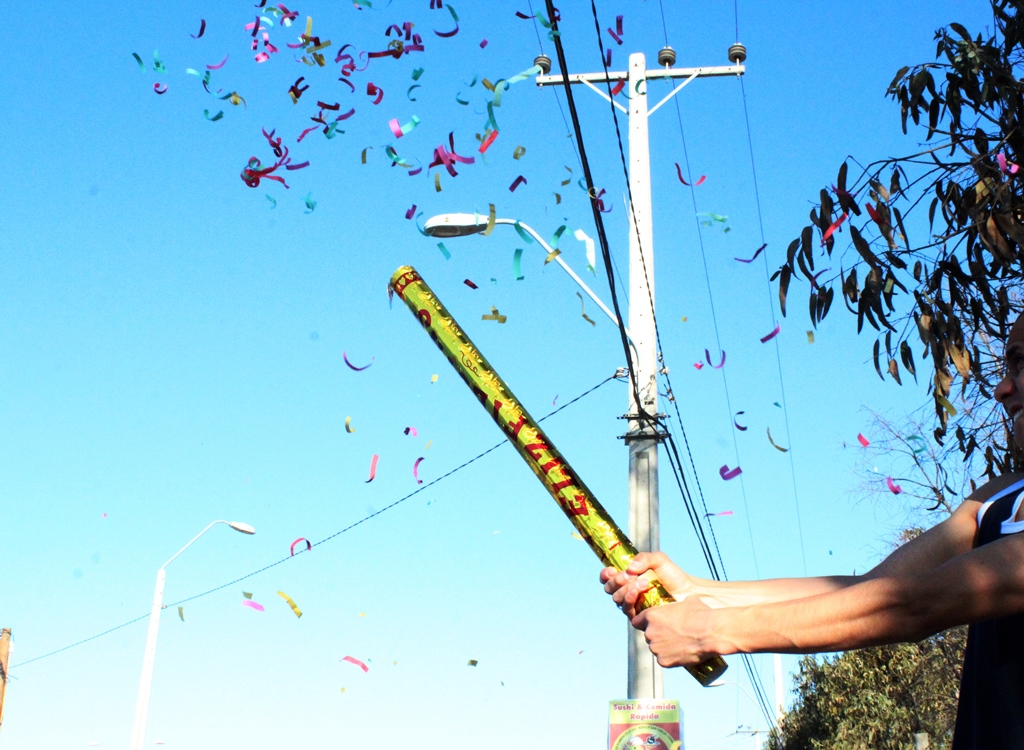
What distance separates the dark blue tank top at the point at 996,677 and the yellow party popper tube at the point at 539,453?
1.87 ft

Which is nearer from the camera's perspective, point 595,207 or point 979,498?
point 979,498

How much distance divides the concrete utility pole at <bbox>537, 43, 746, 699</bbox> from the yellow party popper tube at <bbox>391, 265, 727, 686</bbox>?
514cm

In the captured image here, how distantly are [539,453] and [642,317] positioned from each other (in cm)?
679

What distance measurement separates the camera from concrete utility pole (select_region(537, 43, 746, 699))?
787 cm

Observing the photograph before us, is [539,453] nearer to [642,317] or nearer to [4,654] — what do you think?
[642,317]

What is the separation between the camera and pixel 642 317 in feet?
29.7

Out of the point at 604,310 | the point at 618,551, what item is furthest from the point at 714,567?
the point at 618,551

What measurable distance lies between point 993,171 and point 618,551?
2.91 m

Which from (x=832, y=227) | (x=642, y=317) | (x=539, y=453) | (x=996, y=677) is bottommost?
(x=996, y=677)

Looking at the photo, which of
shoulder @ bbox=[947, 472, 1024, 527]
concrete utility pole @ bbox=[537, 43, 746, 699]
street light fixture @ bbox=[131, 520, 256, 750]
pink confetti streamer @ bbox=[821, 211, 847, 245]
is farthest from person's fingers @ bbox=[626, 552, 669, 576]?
street light fixture @ bbox=[131, 520, 256, 750]

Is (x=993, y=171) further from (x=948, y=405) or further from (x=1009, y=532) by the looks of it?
(x=1009, y=532)

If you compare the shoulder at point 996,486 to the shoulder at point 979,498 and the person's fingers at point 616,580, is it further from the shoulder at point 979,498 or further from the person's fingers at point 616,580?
the person's fingers at point 616,580

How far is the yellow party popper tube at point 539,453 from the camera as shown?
90.5 inches

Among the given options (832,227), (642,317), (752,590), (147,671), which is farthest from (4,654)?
(752,590)
